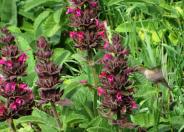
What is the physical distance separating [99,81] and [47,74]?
1.93 ft

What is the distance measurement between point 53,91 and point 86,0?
64cm

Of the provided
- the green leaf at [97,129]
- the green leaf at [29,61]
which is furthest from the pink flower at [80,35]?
the green leaf at [97,129]

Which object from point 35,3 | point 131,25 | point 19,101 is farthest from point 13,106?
point 35,3

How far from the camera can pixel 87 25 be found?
2971mm

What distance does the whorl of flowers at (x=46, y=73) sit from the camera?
2.46 metres

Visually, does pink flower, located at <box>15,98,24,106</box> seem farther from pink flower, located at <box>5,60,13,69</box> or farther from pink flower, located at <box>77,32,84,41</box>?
pink flower, located at <box>77,32,84,41</box>

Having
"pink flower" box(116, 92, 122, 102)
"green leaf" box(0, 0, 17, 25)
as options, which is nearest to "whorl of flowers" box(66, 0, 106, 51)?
"pink flower" box(116, 92, 122, 102)

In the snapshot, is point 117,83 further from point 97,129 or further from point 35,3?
point 35,3

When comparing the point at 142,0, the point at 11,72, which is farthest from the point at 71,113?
the point at 142,0

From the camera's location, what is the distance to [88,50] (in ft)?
10.0

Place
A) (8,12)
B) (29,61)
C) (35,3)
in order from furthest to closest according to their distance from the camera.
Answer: (8,12)
(35,3)
(29,61)

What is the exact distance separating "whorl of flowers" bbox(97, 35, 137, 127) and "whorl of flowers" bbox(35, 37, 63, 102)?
26cm

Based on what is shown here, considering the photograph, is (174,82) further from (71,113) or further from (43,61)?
(43,61)

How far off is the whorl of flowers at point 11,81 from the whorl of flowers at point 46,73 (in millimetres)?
161
